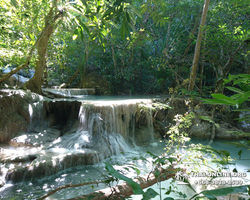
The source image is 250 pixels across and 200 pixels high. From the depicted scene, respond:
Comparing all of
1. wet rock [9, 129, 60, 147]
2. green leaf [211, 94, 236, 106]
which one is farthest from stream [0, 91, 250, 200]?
green leaf [211, 94, 236, 106]

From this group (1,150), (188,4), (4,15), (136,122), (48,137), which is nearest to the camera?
(4,15)

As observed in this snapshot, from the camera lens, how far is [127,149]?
6438 millimetres

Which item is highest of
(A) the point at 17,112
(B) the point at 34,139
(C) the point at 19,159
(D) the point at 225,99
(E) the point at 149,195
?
(D) the point at 225,99

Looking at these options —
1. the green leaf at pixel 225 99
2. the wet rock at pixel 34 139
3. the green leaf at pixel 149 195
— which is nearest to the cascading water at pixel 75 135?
the wet rock at pixel 34 139

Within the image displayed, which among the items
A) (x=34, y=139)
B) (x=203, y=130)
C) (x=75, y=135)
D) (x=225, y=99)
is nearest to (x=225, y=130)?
(x=203, y=130)

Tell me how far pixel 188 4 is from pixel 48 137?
10.1 meters

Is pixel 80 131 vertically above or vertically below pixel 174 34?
below

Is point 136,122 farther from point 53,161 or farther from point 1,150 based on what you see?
point 1,150

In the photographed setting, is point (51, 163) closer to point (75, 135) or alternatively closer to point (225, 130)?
point (75, 135)

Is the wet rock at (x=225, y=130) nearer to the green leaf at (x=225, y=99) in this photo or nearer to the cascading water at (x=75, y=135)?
the cascading water at (x=75, y=135)

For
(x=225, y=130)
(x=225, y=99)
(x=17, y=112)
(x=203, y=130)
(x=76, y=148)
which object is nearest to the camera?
(x=225, y=99)

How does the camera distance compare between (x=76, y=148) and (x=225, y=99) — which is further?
(x=76, y=148)

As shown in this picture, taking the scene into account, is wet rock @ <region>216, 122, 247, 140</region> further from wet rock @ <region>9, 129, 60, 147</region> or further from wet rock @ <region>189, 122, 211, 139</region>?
wet rock @ <region>9, 129, 60, 147</region>

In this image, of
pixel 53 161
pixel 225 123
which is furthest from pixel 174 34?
pixel 53 161
